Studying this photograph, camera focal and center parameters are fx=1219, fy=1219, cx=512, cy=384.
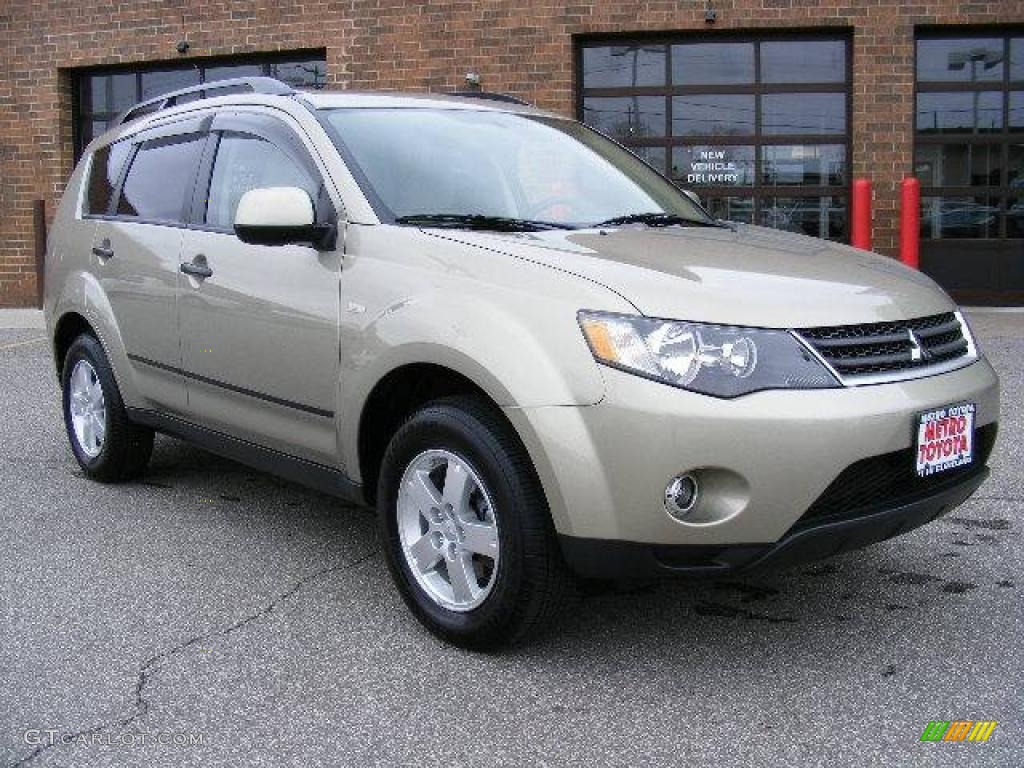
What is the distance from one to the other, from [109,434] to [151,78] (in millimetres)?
10217

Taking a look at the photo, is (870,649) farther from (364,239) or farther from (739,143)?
(739,143)

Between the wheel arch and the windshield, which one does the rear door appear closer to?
the windshield

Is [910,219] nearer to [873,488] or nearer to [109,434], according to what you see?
[109,434]

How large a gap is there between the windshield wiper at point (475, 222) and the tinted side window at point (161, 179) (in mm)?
1390

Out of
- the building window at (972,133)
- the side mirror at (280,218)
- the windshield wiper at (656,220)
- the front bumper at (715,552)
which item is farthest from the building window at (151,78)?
the front bumper at (715,552)

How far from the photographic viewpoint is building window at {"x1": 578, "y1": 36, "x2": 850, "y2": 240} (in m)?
12.7

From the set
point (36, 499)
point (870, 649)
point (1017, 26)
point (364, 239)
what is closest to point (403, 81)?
point (1017, 26)

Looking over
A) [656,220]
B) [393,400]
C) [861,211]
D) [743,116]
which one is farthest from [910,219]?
[393,400]

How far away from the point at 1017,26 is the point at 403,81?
6371 mm

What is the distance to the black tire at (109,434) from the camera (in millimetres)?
5406

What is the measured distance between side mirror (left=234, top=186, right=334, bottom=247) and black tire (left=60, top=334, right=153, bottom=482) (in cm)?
175

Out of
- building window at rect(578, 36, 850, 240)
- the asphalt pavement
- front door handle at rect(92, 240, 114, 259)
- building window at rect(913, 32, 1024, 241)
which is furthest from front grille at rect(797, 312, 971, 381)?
building window at rect(913, 32, 1024, 241)

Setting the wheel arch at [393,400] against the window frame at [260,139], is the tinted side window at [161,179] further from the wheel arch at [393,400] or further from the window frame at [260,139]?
the wheel arch at [393,400]

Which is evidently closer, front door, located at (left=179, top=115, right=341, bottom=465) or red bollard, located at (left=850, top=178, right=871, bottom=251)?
front door, located at (left=179, top=115, right=341, bottom=465)
